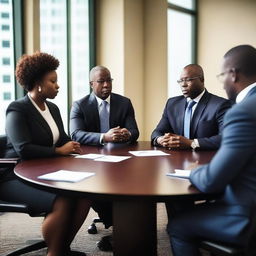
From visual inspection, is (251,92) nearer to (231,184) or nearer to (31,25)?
(231,184)

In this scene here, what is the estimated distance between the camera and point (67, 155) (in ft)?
7.77

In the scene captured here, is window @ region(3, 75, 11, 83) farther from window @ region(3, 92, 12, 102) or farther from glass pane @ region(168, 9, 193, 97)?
glass pane @ region(168, 9, 193, 97)

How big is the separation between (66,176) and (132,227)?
39cm

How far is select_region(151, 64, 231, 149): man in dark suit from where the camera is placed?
2.56 meters

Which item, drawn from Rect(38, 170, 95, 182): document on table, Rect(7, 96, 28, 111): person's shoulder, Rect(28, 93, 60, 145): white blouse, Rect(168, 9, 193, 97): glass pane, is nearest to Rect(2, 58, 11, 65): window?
Rect(28, 93, 60, 145): white blouse

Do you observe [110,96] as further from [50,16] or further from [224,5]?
[224,5]

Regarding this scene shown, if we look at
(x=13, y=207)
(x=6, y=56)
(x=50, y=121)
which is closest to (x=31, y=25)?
(x=6, y=56)

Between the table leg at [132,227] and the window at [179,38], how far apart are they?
160 inches

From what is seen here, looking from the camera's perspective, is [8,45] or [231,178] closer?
[231,178]

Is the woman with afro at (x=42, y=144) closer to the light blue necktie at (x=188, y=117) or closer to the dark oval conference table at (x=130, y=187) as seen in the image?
the dark oval conference table at (x=130, y=187)

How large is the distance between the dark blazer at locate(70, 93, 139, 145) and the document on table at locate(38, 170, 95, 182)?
1205 millimetres

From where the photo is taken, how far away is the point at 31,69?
246cm

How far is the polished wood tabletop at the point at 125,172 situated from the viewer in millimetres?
1435

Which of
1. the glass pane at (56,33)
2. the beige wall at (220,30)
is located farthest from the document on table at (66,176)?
the beige wall at (220,30)
